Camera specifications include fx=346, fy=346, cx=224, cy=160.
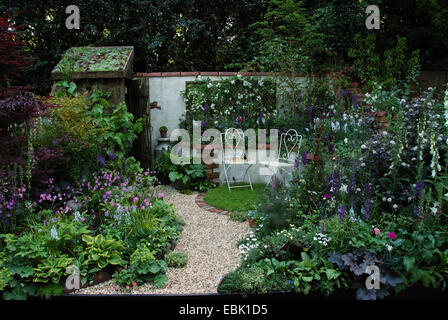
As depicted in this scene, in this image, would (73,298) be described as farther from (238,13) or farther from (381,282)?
(238,13)

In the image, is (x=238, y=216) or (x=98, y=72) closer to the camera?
(x=238, y=216)

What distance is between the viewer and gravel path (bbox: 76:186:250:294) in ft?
9.53

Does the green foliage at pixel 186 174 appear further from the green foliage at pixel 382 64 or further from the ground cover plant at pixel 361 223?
the green foliage at pixel 382 64

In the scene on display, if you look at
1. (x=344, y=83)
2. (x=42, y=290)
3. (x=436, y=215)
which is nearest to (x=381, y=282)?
(x=436, y=215)

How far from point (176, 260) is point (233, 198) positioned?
2.16 m

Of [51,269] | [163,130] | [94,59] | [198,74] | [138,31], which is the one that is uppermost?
[138,31]

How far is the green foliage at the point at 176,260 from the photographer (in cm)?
327

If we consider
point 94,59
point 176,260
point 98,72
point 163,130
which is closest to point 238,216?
point 176,260

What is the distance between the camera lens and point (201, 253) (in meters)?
3.59

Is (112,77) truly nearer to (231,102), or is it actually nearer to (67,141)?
(67,141)

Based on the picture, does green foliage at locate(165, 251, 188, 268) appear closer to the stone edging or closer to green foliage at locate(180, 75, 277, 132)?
the stone edging

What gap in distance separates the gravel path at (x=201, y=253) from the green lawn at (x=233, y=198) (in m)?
0.24

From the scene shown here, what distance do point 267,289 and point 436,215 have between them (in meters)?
1.50

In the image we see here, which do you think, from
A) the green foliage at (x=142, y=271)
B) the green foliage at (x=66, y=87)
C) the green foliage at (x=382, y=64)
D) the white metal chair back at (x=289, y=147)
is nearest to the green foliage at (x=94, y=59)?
the green foliage at (x=66, y=87)
